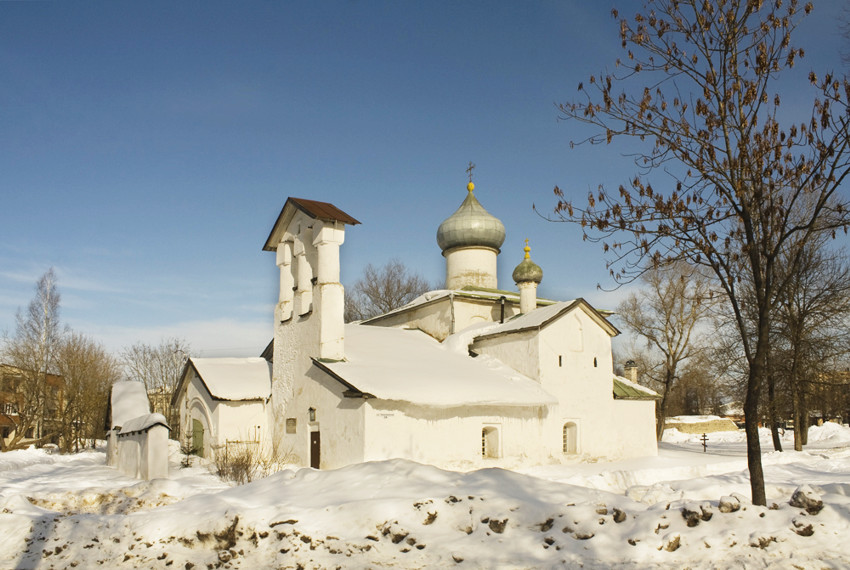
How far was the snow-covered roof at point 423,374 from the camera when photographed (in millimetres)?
14859

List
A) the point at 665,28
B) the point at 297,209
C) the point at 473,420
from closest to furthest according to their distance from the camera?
1. the point at 665,28
2. the point at 473,420
3. the point at 297,209

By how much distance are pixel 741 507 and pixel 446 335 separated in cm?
1532

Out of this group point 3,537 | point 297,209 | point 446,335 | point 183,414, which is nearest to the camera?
point 3,537

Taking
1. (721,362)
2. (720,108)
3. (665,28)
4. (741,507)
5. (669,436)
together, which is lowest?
(669,436)

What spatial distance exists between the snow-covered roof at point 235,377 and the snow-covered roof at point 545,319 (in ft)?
21.0

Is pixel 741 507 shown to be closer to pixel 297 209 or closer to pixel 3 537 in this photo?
pixel 3 537

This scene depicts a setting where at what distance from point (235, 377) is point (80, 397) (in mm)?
9228

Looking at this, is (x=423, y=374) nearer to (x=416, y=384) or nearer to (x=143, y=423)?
(x=416, y=384)

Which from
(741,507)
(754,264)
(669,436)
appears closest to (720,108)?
(754,264)

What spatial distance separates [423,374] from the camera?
637 inches

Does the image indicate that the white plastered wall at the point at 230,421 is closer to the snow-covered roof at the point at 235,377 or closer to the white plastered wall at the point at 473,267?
the snow-covered roof at the point at 235,377

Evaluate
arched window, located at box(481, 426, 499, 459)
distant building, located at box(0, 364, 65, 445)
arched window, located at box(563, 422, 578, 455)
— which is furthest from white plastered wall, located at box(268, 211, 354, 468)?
distant building, located at box(0, 364, 65, 445)

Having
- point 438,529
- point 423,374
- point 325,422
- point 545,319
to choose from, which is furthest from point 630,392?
point 438,529

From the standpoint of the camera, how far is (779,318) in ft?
69.5
